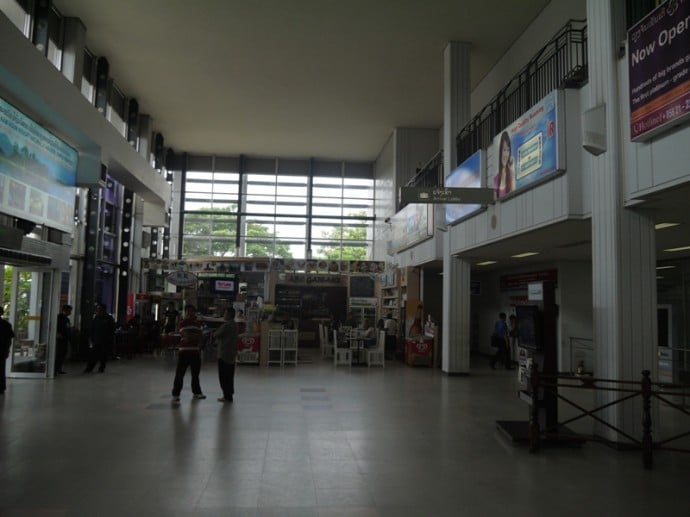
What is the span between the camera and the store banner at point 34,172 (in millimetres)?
8359

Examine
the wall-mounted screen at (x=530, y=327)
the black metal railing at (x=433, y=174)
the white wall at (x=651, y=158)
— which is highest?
the black metal railing at (x=433, y=174)

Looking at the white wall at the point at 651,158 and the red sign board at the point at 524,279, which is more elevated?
the white wall at the point at 651,158

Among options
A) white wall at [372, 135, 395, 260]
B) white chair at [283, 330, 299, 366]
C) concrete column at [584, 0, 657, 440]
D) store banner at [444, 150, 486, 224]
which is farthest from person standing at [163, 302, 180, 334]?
concrete column at [584, 0, 657, 440]

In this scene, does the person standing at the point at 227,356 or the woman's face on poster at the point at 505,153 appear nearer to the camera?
the person standing at the point at 227,356

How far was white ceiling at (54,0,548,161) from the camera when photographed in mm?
11625

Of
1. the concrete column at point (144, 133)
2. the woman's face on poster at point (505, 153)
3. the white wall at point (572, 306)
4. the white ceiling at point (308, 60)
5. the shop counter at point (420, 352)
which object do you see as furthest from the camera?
the concrete column at point (144, 133)

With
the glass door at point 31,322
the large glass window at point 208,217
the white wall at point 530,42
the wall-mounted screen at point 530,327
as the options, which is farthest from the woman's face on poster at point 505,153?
the large glass window at point 208,217

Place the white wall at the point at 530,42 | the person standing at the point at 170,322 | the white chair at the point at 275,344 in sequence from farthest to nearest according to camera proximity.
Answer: the person standing at the point at 170,322, the white chair at the point at 275,344, the white wall at the point at 530,42

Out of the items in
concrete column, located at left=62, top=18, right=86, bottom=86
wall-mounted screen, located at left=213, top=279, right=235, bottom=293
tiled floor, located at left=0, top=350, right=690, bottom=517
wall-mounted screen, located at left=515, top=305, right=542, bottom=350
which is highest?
concrete column, located at left=62, top=18, right=86, bottom=86

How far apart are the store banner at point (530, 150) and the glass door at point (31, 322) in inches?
344

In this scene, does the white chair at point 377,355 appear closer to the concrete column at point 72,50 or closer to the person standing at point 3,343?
the person standing at point 3,343

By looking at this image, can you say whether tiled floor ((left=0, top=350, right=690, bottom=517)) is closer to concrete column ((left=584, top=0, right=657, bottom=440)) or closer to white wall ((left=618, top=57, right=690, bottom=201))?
concrete column ((left=584, top=0, right=657, bottom=440))

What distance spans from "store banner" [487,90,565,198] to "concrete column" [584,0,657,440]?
0.93 m

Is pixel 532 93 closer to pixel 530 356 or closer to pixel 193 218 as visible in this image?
pixel 530 356
